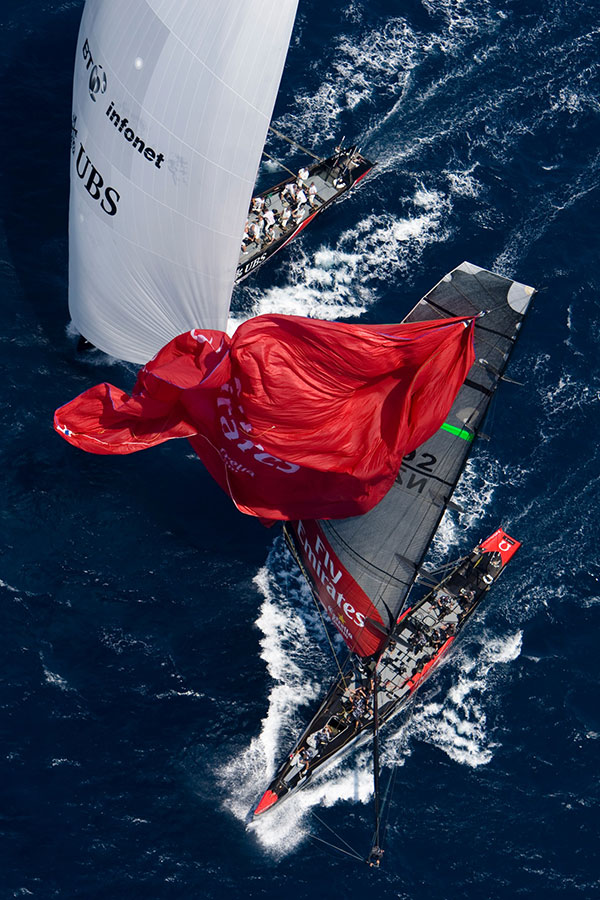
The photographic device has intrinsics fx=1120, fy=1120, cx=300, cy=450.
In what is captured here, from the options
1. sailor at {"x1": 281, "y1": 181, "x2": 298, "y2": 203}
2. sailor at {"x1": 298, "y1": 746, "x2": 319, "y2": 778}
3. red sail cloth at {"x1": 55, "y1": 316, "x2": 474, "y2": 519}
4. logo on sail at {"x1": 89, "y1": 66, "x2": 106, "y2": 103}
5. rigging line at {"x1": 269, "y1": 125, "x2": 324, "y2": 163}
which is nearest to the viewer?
red sail cloth at {"x1": 55, "y1": 316, "x2": 474, "y2": 519}

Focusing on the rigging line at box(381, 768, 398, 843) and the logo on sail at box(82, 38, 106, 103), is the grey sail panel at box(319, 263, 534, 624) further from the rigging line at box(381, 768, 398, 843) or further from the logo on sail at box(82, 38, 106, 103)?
the logo on sail at box(82, 38, 106, 103)

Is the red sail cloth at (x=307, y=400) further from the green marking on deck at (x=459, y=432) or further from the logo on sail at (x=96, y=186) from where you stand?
the logo on sail at (x=96, y=186)

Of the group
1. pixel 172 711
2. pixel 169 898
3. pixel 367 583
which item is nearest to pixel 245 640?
pixel 172 711

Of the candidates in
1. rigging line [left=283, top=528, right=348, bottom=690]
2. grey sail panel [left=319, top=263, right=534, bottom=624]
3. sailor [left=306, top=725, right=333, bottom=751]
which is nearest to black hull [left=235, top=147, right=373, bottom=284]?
grey sail panel [left=319, top=263, right=534, bottom=624]

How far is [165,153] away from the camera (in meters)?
42.3

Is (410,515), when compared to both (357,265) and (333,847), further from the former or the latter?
(357,265)

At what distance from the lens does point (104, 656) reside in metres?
49.5

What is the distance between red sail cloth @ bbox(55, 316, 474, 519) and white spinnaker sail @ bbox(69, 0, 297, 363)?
335 centimetres

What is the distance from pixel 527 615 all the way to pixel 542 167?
26.3 meters

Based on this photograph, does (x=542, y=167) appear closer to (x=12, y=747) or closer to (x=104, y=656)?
(x=104, y=656)

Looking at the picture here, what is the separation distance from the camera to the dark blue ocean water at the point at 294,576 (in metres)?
46.6

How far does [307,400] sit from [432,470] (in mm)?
7215

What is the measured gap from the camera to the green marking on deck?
156 ft

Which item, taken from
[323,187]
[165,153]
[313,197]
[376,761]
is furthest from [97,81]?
[376,761]
